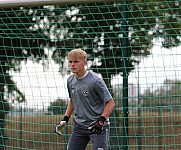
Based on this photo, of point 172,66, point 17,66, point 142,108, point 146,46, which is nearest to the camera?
point 172,66

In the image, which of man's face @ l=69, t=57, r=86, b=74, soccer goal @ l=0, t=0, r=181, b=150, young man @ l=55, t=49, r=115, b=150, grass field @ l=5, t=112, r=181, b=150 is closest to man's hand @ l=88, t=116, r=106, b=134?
young man @ l=55, t=49, r=115, b=150

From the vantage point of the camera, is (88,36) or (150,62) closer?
(150,62)

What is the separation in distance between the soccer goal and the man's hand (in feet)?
8.81

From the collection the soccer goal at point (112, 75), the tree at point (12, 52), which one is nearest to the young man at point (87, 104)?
the soccer goal at point (112, 75)

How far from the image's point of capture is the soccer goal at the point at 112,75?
8.81 m

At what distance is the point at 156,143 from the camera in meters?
9.59

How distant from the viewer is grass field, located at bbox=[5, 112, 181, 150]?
9.15 m

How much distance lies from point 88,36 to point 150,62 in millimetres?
1513

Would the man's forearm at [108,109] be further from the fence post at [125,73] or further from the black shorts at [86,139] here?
the fence post at [125,73]

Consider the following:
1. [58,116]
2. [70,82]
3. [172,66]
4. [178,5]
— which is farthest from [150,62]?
[70,82]

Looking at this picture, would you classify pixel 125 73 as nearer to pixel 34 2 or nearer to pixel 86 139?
pixel 34 2

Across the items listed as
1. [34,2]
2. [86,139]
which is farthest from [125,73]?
[86,139]

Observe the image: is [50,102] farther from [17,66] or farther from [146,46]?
[146,46]

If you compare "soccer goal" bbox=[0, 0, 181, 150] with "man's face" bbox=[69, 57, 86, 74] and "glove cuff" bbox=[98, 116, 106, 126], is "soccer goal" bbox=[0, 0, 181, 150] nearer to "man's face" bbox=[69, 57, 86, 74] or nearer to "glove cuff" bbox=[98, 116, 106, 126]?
"man's face" bbox=[69, 57, 86, 74]
